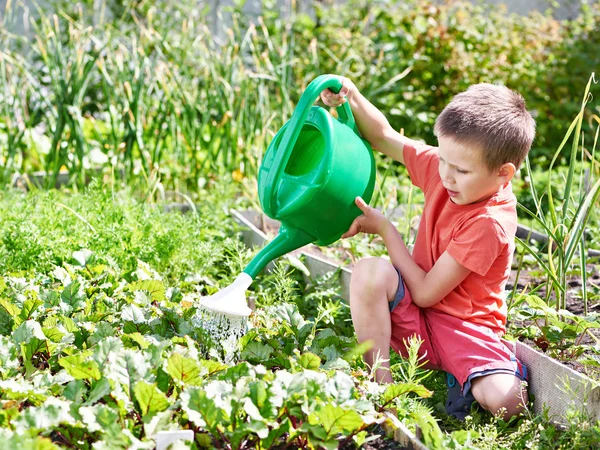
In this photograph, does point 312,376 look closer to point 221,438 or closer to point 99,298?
point 221,438

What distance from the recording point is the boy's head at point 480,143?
2053mm

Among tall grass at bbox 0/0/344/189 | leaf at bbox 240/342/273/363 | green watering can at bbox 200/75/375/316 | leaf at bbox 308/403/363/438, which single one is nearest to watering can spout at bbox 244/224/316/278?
green watering can at bbox 200/75/375/316

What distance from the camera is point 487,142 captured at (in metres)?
2.05

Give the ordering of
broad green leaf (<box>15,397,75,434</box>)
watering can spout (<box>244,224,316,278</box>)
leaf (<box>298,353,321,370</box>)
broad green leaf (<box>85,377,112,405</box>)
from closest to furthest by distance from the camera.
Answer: broad green leaf (<box>15,397,75,434</box>) < broad green leaf (<box>85,377,112,405</box>) < leaf (<box>298,353,321,370</box>) < watering can spout (<box>244,224,316,278</box>)

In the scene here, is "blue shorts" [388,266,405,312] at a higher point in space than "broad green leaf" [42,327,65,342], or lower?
higher

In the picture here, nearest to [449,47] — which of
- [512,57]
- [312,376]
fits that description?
[512,57]

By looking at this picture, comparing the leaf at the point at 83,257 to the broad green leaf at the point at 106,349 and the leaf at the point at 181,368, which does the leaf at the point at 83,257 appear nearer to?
the broad green leaf at the point at 106,349

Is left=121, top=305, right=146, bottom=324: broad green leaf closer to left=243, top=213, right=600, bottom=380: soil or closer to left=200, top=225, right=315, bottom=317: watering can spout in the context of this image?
left=200, top=225, right=315, bottom=317: watering can spout

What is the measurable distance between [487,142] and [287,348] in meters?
0.79

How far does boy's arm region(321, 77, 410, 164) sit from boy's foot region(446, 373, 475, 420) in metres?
0.76

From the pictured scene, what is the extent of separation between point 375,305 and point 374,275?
86 mm

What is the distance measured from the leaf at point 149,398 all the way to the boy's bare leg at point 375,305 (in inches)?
28.9

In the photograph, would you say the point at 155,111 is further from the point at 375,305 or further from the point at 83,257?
the point at 375,305

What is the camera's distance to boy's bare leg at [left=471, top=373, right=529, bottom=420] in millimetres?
2023
